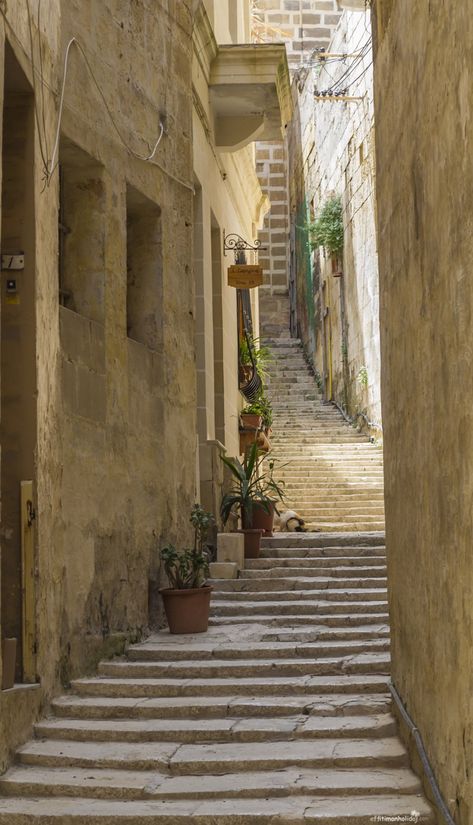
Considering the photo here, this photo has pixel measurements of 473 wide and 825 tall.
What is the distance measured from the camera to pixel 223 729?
6.96 m

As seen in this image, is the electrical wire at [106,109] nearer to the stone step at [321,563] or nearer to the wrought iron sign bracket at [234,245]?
the stone step at [321,563]

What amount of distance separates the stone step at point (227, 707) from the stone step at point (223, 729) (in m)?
0.06

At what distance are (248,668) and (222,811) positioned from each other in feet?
7.45

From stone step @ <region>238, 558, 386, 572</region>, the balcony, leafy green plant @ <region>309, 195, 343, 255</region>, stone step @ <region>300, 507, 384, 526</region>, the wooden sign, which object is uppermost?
leafy green plant @ <region>309, 195, 343, 255</region>

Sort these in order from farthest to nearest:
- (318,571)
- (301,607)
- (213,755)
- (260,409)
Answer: (260,409) → (318,571) → (301,607) → (213,755)

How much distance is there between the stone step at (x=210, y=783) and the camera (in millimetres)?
5988

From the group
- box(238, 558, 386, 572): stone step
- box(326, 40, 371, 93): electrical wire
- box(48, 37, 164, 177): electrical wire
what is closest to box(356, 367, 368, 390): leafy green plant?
box(326, 40, 371, 93): electrical wire

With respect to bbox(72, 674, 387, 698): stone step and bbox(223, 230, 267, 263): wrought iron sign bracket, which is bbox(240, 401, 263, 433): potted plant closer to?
bbox(223, 230, 267, 263): wrought iron sign bracket

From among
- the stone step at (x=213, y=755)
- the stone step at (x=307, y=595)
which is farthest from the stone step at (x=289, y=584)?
the stone step at (x=213, y=755)

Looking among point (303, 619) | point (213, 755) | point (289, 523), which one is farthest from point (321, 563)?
point (213, 755)

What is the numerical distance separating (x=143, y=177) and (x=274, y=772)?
17.0ft

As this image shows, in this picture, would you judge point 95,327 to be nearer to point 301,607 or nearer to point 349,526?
point 301,607

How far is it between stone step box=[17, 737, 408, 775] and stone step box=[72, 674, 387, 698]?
816 millimetres

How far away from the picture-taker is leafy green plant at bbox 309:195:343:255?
22.4 metres
